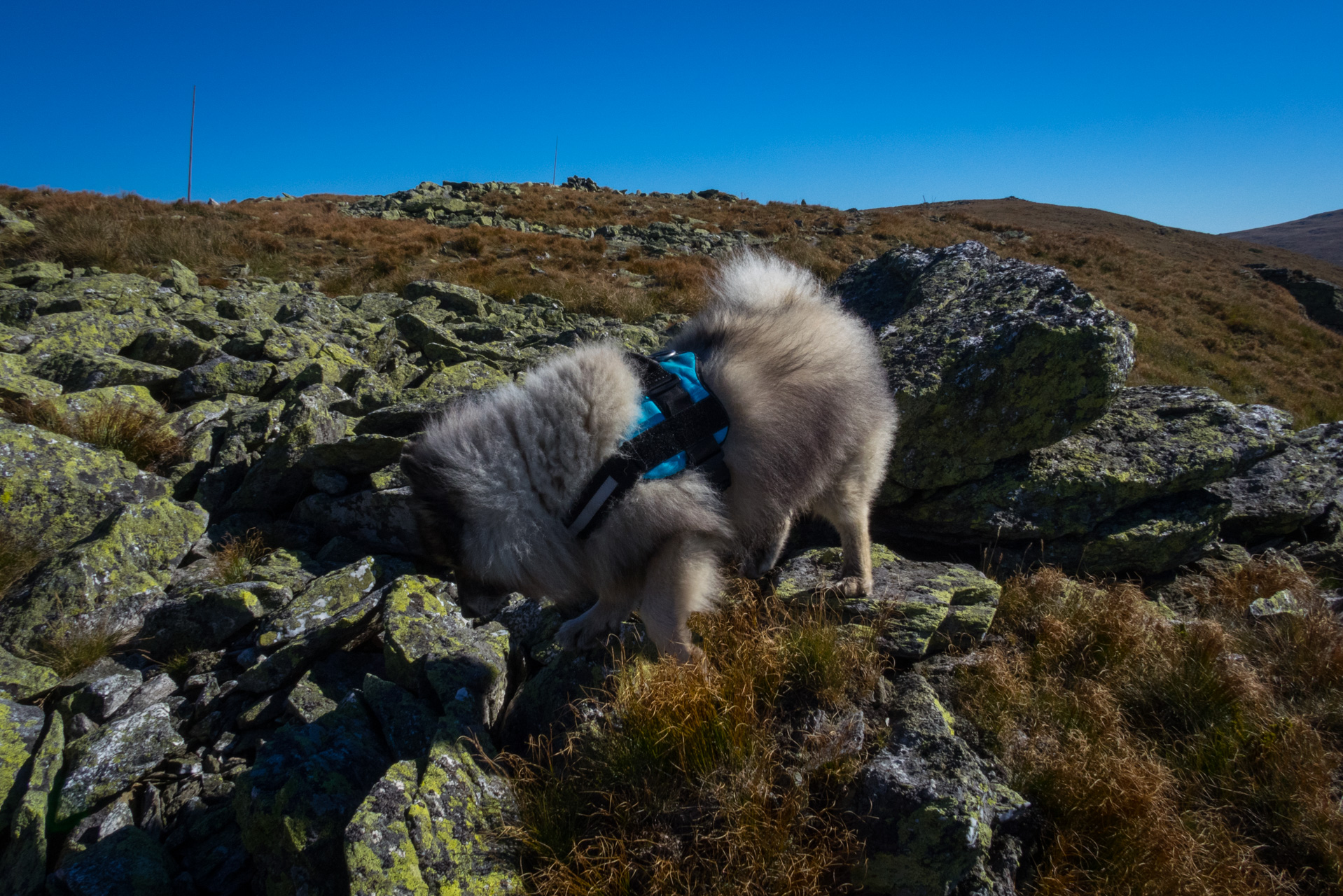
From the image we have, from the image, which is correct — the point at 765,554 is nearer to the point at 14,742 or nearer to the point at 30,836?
the point at 30,836

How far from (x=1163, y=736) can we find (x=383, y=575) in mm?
4416

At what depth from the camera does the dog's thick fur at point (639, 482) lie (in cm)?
286

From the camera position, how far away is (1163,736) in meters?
2.88

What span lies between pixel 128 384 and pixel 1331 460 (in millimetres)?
10456

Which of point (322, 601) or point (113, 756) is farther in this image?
point (322, 601)

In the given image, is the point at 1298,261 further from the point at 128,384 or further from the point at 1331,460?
the point at 128,384

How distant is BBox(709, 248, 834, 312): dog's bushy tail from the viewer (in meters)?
3.88

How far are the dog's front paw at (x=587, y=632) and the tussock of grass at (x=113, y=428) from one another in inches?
143

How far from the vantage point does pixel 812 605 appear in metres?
3.34

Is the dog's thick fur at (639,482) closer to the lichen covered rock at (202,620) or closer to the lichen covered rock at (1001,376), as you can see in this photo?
the lichen covered rock at (1001,376)

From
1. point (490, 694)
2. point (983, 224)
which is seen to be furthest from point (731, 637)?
point (983, 224)

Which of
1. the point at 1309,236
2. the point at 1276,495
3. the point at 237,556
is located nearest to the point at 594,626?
the point at 237,556

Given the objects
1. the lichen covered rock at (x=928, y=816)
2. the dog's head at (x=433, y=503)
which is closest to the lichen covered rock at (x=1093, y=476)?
the lichen covered rock at (x=928, y=816)

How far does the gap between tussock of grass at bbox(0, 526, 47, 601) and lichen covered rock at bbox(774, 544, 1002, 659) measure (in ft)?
14.7
